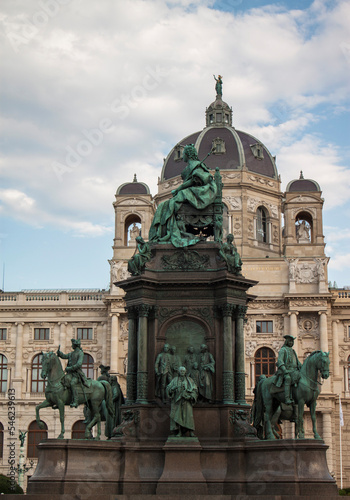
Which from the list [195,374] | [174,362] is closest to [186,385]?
[195,374]

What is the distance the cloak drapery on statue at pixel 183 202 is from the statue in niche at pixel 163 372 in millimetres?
3232

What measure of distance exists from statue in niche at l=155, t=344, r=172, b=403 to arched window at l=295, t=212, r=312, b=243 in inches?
2028

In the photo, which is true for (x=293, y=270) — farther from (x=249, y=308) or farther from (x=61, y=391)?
(x=61, y=391)

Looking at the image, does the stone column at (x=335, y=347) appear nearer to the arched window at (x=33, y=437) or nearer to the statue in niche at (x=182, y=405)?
the arched window at (x=33, y=437)

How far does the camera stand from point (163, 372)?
64.8ft

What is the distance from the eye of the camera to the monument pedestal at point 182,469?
712 inches

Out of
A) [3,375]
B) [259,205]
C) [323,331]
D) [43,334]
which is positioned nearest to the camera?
[323,331]

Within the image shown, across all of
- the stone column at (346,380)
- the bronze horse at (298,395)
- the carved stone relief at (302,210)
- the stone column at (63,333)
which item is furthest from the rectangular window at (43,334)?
the bronze horse at (298,395)

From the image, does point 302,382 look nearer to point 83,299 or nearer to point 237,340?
point 237,340

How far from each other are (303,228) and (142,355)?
53.0 metres

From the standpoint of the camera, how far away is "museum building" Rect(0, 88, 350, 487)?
65.2 metres

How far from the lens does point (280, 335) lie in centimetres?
6594

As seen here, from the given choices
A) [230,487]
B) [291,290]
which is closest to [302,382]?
[230,487]

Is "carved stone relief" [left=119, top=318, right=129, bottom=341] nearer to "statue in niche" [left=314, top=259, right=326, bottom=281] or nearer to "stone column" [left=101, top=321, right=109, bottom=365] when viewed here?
"stone column" [left=101, top=321, right=109, bottom=365]
